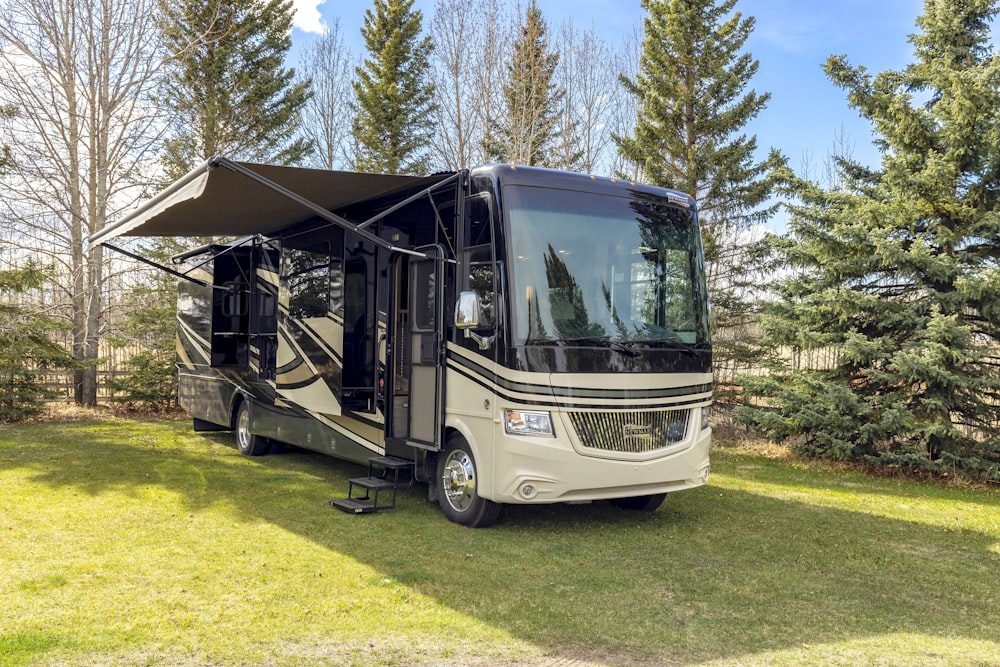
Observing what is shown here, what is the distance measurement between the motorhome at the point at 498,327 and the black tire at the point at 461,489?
0.06 ft

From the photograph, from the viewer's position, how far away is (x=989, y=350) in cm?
908

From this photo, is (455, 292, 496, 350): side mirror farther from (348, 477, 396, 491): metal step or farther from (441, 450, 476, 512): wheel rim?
(348, 477, 396, 491): metal step

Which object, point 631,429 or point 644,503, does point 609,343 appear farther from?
point 644,503

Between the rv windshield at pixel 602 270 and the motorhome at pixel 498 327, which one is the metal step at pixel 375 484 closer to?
the motorhome at pixel 498 327

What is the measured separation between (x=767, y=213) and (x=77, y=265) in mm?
12489

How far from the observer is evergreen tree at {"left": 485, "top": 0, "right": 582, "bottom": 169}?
59.7 feet

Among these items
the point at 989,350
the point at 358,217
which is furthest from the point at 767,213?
the point at 358,217

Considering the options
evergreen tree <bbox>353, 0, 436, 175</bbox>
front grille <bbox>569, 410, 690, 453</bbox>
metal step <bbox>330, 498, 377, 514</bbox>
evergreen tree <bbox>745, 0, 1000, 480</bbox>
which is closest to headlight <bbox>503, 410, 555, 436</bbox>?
front grille <bbox>569, 410, 690, 453</bbox>

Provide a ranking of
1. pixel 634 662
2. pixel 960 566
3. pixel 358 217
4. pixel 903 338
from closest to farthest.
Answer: pixel 634 662 < pixel 960 566 < pixel 358 217 < pixel 903 338

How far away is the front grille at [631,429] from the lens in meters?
6.00

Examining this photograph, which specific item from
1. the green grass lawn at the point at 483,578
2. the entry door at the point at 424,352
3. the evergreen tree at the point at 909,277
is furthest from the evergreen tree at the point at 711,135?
the entry door at the point at 424,352

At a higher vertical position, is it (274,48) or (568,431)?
(274,48)

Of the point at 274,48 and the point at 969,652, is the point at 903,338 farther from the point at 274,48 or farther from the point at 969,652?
the point at 274,48

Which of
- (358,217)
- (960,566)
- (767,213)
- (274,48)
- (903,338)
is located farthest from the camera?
(274,48)
